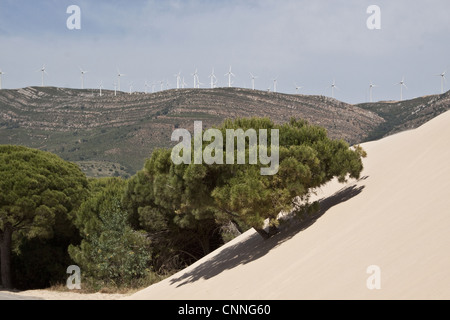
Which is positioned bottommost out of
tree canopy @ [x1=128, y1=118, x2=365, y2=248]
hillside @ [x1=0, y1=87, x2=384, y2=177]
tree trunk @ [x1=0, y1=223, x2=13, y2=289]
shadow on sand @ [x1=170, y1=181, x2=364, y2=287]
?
tree trunk @ [x1=0, y1=223, x2=13, y2=289]

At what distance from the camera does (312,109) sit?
130000 millimetres

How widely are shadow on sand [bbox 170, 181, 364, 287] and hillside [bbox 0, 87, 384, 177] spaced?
85.0 meters

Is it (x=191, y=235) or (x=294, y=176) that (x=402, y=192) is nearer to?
(x=294, y=176)

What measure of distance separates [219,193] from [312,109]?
118379 millimetres

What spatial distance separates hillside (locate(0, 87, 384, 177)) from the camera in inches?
4520

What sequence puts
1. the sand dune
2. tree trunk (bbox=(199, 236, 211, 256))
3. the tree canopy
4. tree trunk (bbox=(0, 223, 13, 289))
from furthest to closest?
tree trunk (bbox=(0, 223, 13, 289)) → tree trunk (bbox=(199, 236, 211, 256)) → the tree canopy → the sand dune

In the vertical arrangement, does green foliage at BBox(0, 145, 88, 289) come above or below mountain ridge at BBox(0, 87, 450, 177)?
below

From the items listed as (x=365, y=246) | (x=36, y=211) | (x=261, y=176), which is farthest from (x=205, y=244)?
(x=365, y=246)

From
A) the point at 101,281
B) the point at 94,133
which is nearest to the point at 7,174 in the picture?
the point at 101,281

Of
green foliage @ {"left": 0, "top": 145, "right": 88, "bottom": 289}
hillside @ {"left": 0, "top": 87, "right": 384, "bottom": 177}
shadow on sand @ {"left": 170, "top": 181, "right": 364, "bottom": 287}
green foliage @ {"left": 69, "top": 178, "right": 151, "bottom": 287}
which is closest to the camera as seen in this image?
shadow on sand @ {"left": 170, "top": 181, "right": 364, "bottom": 287}

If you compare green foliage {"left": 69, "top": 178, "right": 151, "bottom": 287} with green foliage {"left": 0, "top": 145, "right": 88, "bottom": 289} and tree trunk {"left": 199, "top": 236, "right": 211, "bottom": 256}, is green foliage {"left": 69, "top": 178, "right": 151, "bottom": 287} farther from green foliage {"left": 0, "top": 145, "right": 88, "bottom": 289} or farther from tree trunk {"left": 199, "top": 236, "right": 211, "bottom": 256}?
green foliage {"left": 0, "top": 145, "right": 88, "bottom": 289}

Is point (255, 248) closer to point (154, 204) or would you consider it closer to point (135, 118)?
point (154, 204)

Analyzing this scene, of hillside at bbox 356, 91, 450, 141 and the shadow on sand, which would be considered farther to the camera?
hillside at bbox 356, 91, 450, 141

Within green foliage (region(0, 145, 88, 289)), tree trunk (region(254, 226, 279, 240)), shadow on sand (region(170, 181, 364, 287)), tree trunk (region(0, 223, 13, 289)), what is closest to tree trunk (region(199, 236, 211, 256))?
shadow on sand (region(170, 181, 364, 287))
